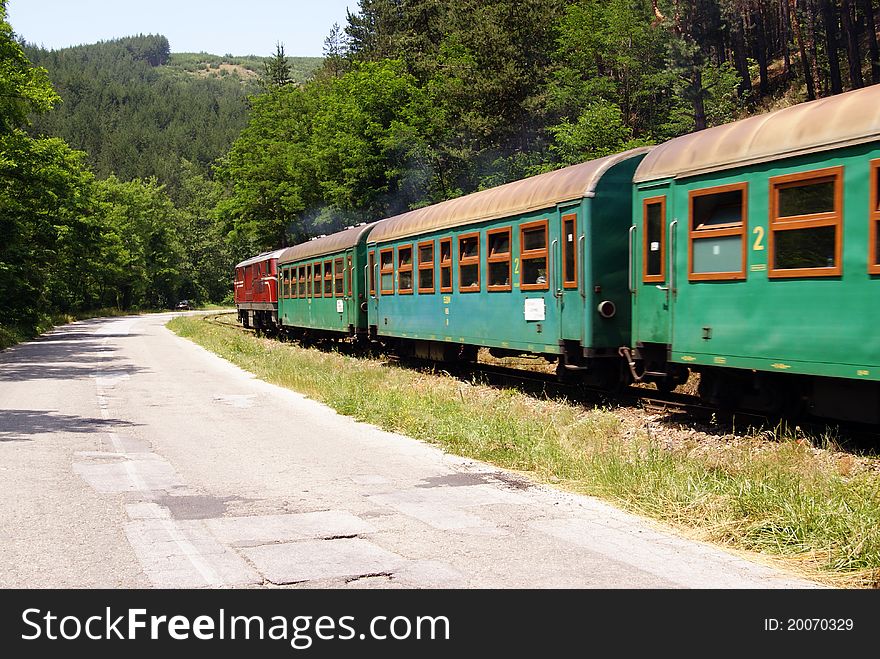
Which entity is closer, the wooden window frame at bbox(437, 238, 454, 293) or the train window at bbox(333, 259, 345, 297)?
the wooden window frame at bbox(437, 238, 454, 293)

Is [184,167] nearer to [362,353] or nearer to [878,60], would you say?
[878,60]

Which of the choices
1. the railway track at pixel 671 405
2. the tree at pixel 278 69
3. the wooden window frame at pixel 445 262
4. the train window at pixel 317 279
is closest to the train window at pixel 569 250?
the railway track at pixel 671 405

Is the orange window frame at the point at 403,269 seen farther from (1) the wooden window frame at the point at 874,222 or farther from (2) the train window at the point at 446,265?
A: (1) the wooden window frame at the point at 874,222

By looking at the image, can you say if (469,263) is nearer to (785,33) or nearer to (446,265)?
(446,265)

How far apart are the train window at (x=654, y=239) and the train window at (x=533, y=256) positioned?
7.56 ft

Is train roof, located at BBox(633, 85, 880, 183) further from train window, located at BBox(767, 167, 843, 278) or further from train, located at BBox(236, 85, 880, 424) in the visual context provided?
train window, located at BBox(767, 167, 843, 278)

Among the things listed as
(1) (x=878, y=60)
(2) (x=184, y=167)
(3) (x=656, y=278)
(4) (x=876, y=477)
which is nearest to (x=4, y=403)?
(3) (x=656, y=278)

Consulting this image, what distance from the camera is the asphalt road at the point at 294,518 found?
227 inches

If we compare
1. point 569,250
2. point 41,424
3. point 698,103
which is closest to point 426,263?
point 569,250

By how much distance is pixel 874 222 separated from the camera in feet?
28.1

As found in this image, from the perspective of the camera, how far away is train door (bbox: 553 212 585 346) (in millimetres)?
12930

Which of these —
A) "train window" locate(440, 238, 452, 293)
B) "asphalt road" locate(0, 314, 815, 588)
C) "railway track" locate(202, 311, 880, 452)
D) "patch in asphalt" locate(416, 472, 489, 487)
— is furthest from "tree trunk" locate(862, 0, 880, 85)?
"patch in asphalt" locate(416, 472, 489, 487)

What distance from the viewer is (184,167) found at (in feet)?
517

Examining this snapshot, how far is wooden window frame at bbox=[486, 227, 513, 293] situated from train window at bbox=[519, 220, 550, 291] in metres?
0.43
